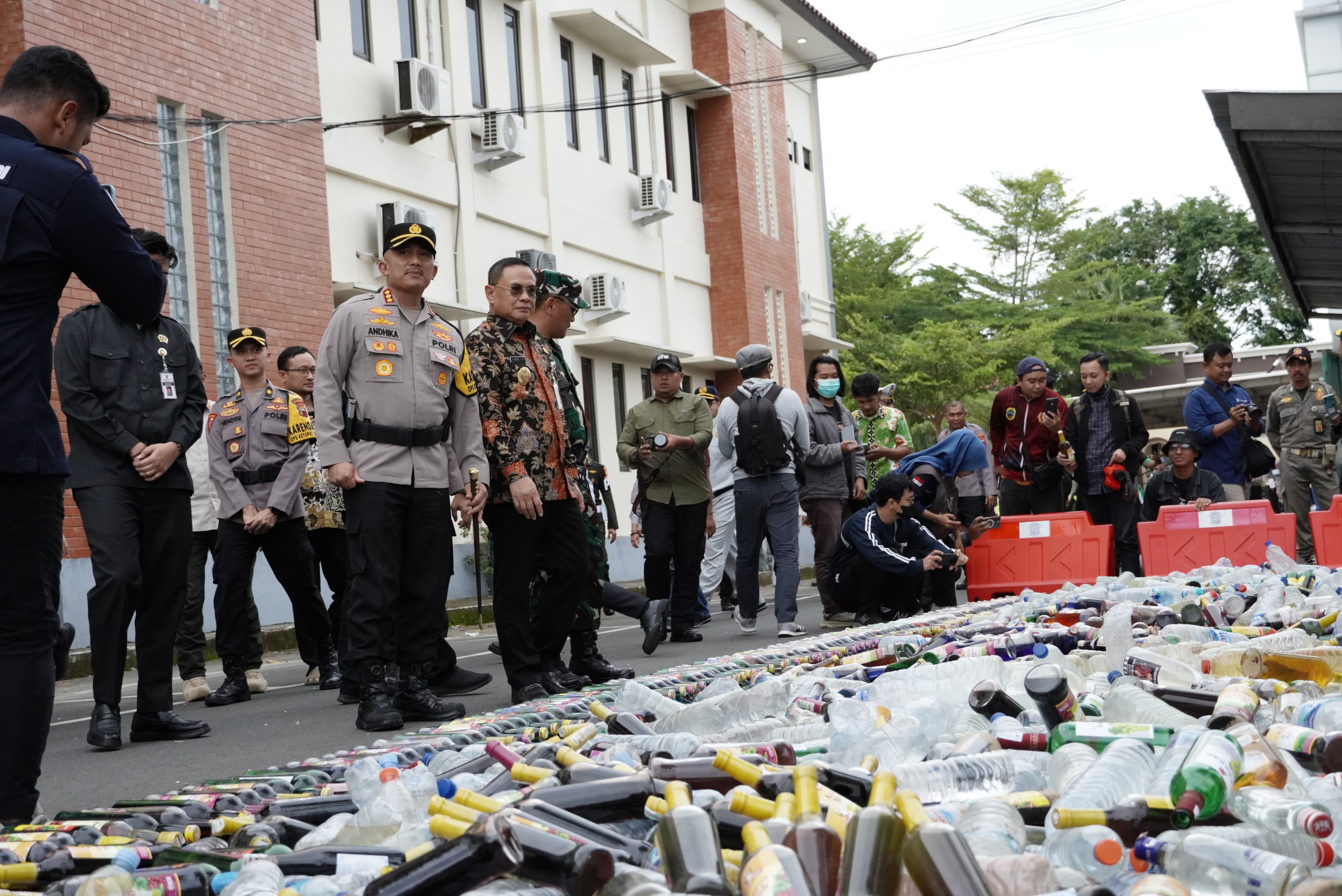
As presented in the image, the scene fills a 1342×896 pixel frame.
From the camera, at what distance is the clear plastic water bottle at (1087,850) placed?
2.46 metres

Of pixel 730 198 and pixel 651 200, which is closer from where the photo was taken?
pixel 651 200

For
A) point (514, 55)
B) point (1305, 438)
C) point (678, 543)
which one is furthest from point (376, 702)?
point (514, 55)

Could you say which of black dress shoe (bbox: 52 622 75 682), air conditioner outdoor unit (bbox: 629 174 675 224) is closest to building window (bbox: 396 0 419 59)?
air conditioner outdoor unit (bbox: 629 174 675 224)

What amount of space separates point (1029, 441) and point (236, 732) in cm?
745

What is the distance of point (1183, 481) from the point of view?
39.1ft

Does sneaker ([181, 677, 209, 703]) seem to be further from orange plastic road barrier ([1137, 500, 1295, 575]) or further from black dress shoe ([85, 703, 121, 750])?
orange plastic road barrier ([1137, 500, 1295, 575])

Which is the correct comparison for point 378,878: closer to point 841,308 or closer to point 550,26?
point 550,26

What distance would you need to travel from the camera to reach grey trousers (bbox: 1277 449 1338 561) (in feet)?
41.7

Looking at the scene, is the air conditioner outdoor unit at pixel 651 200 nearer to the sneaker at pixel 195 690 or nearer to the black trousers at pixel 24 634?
the sneaker at pixel 195 690

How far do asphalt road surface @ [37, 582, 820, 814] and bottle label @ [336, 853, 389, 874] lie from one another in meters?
2.08

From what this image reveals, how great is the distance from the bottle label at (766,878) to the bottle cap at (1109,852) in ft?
1.92

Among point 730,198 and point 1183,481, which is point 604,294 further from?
point 1183,481

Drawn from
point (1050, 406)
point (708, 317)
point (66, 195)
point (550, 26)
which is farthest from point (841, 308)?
point (66, 195)

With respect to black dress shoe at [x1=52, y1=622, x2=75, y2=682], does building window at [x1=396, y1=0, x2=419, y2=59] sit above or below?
above
